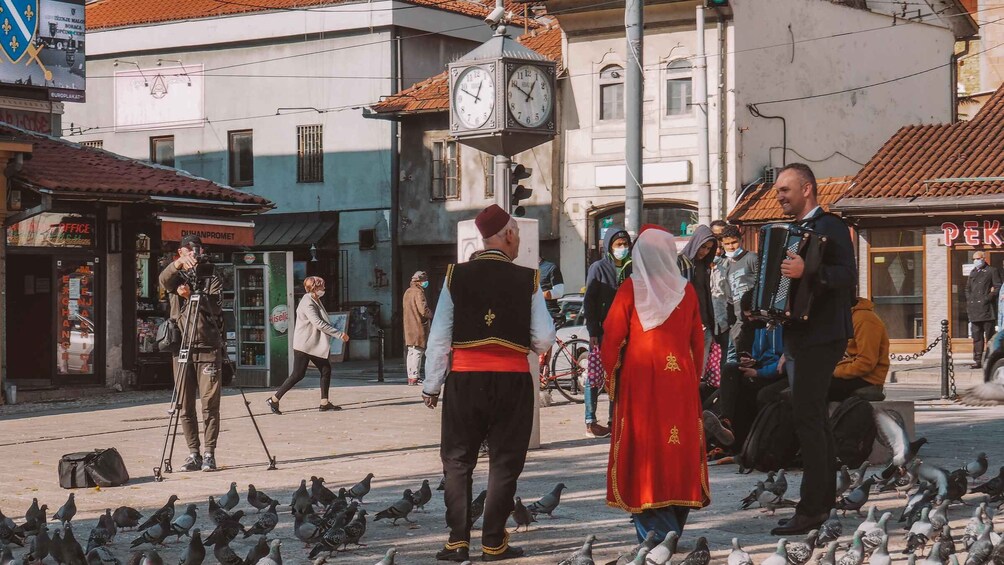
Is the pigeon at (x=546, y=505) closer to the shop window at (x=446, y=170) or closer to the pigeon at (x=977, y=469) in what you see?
the pigeon at (x=977, y=469)

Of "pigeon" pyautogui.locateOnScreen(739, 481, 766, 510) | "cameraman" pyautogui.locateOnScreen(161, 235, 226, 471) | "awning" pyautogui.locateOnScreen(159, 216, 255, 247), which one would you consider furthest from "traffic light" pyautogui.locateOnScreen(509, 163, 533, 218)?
"awning" pyautogui.locateOnScreen(159, 216, 255, 247)

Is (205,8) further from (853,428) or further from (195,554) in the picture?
(195,554)

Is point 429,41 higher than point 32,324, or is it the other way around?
point 429,41

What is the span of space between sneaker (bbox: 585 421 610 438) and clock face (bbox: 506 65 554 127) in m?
2.84

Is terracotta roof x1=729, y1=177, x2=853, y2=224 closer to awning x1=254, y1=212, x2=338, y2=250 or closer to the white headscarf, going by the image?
awning x1=254, y1=212, x2=338, y2=250

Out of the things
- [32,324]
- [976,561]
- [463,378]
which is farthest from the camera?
[32,324]

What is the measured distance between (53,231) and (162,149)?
19.2 m

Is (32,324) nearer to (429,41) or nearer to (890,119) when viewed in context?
(429,41)

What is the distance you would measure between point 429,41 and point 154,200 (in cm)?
1730

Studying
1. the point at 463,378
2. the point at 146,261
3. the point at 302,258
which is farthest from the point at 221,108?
the point at 463,378

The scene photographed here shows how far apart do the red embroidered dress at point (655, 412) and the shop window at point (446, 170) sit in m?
28.7

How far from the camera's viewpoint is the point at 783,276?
8.00m

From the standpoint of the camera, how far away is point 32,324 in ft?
71.1

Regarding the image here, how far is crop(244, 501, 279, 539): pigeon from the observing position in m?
8.37
